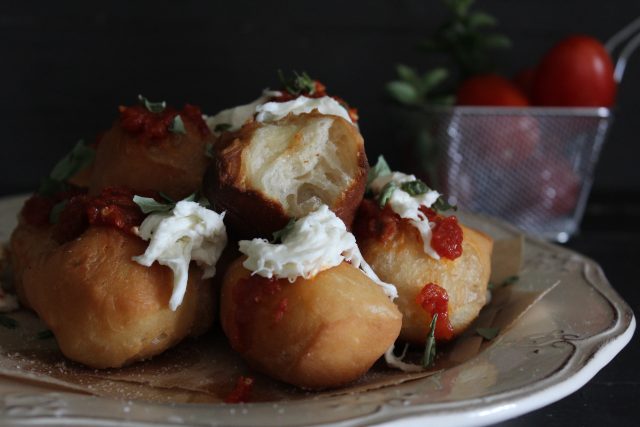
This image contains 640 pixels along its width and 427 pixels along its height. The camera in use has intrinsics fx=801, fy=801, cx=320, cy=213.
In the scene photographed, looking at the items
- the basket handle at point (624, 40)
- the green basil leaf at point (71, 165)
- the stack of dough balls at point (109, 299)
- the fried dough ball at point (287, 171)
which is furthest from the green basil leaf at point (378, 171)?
the basket handle at point (624, 40)

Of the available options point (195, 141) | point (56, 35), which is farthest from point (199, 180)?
point (56, 35)

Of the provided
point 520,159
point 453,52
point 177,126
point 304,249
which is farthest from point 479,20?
point 304,249

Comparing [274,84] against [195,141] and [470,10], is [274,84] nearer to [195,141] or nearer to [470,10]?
[470,10]

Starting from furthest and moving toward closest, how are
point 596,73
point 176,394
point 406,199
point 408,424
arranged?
point 596,73 → point 406,199 → point 176,394 → point 408,424

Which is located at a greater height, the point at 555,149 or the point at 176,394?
the point at 176,394

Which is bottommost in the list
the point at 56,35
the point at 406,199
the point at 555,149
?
the point at 555,149

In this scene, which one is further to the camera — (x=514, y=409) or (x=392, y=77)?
(x=392, y=77)

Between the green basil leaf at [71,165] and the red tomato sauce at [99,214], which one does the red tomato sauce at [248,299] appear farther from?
the green basil leaf at [71,165]
